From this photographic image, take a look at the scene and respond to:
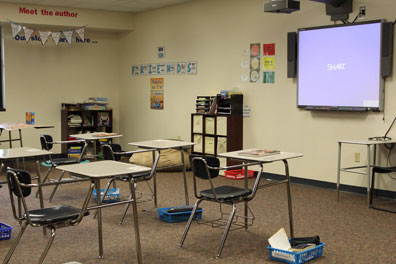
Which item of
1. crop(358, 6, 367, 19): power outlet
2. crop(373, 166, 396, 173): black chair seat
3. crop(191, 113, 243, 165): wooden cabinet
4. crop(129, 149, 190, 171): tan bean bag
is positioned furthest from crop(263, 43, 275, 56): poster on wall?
crop(373, 166, 396, 173): black chair seat

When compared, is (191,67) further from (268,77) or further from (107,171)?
(107,171)

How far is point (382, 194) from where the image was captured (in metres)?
6.15

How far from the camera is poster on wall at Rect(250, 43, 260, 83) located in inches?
294

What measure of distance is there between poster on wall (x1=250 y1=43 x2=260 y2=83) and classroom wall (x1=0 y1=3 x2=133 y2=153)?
3296 mm

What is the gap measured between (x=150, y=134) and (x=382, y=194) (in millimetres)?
4863

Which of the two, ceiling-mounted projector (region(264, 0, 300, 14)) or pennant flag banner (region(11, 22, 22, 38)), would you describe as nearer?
ceiling-mounted projector (region(264, 0, 300, 14))

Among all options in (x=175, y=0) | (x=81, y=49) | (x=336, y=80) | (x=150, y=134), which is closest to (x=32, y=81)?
(x=81, y=49)

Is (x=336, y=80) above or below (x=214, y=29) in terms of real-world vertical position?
below

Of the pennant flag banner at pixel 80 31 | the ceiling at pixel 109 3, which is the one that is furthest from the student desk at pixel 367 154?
the pennant flag banner at pixel 80 31

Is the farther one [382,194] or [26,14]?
[26,14]

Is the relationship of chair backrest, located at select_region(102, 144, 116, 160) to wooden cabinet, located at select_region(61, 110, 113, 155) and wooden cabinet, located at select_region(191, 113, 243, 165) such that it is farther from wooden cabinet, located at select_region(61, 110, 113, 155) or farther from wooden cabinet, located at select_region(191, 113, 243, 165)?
wooden cabinet, located at select_region(61, 110, 113, 155)

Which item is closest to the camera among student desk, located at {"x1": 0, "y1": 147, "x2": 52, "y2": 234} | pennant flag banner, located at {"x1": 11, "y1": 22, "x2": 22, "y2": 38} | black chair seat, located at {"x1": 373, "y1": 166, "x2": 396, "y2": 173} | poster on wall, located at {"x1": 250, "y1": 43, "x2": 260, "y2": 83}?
student desk, located at {"x1": 0, "y1": 147, "x2": 52, "y2": 234}

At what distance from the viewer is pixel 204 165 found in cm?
404

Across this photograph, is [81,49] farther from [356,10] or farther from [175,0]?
[356,10]
